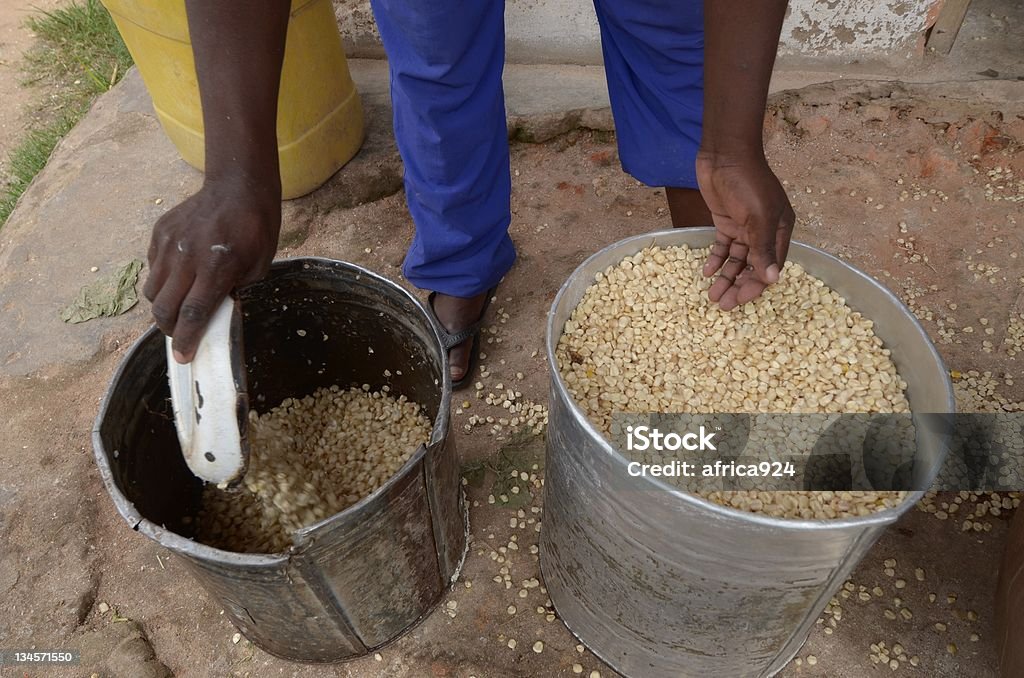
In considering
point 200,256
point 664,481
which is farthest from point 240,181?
point 664,481

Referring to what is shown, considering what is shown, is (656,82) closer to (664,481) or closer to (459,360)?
(459,360)

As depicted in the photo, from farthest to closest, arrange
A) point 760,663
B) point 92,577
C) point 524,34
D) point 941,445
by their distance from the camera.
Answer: point 524,34 < point 92,577 < point 760,663 < point 941,445

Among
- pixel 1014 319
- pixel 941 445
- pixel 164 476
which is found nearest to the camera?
pixel 941 445

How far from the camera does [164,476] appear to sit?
72.1 inches

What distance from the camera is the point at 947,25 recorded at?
300 centimetres

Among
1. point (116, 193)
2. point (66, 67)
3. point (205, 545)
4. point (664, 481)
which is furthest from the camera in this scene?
point (66, 67)

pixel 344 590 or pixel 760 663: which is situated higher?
pixel 344 590

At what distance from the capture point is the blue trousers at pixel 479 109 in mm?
1721

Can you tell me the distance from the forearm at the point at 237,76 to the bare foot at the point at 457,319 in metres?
1.00

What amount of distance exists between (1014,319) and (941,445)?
5.06ft

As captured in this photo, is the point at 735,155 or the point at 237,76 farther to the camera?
the point at 735,155

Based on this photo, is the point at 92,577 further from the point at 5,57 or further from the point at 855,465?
the point at 5,57

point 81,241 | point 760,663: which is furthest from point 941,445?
point 81,241

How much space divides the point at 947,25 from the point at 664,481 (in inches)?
110
